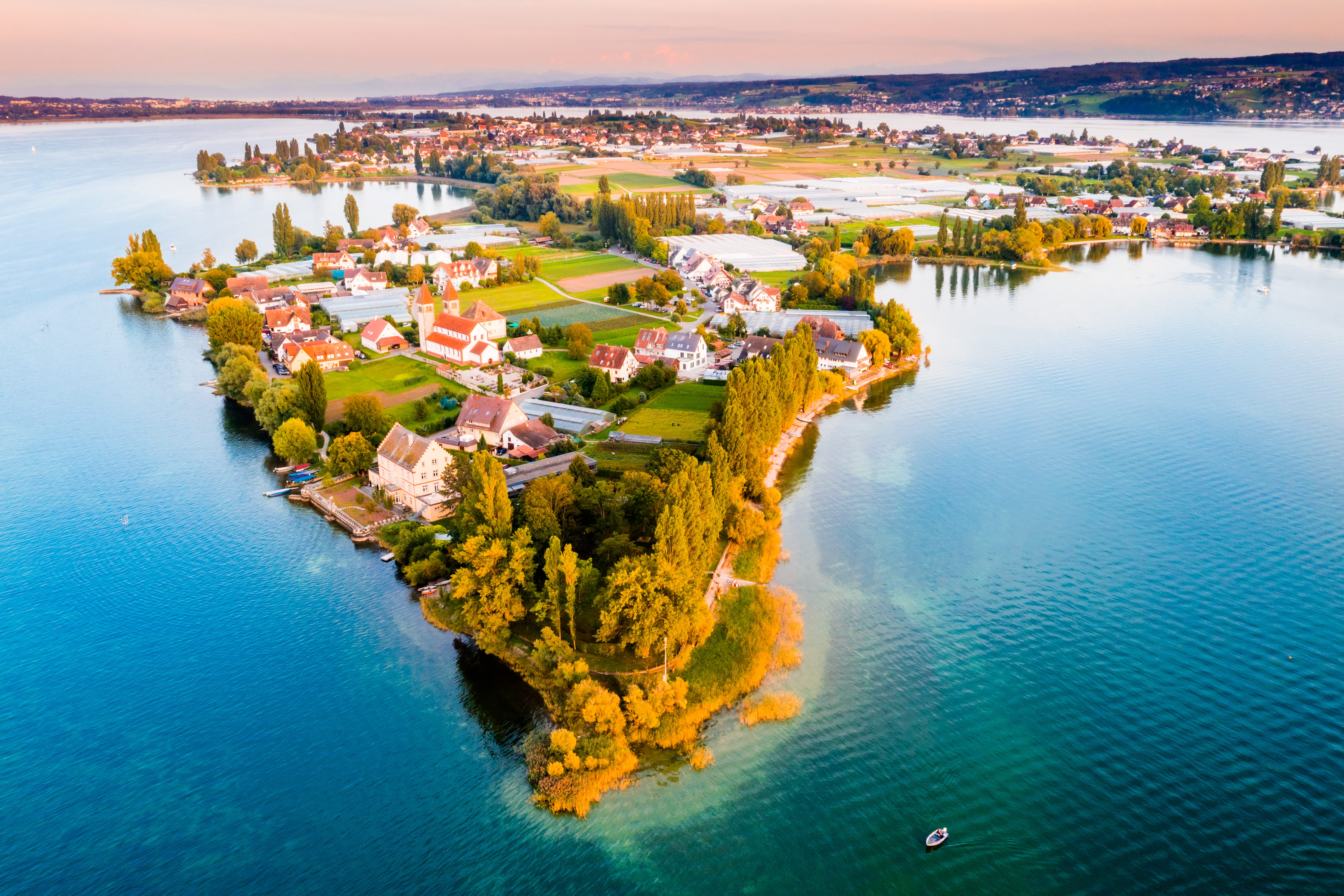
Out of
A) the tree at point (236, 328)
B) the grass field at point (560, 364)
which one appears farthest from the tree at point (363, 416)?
the tree at point (236, 328)

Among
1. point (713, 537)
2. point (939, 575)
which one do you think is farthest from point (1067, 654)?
point (713, 537)

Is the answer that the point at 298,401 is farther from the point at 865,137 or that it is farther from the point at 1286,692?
the point at 865,137

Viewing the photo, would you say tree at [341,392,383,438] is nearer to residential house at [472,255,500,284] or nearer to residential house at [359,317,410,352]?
residential house at [359,317,410,352]

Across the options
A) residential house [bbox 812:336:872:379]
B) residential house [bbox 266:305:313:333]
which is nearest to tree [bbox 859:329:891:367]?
residential house [bbox 812:336:872:379]

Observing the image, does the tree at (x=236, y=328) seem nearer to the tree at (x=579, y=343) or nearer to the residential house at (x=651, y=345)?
the tree at (x=579, y=343)

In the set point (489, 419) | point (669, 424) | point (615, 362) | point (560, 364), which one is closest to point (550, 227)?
point (560, 364)

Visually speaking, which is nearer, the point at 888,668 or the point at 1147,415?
the point at 888,668
